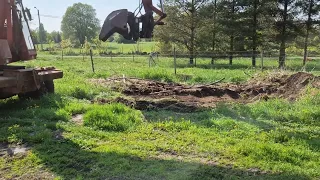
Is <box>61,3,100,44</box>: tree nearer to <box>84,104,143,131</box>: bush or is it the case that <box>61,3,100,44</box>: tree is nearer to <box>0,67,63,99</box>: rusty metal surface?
<box>0,67,63,99</box>: rusty metal surface

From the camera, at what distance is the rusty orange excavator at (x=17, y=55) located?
7117 mm

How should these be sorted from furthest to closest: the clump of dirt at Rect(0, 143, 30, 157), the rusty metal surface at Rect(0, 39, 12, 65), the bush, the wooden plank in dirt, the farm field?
the rusty metal surface at Rect(0, 39, 12, 65) → the wooden plank in dirt → the bush → the clump of dirt at Rect(0, 143, 30, 157) → the farm field

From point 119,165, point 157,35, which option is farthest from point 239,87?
point 157,35

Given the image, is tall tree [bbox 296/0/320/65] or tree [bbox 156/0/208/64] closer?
tall tree [bbox 296/0/320/65]

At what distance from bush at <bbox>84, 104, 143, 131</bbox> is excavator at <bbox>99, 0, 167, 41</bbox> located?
1609 millimetres

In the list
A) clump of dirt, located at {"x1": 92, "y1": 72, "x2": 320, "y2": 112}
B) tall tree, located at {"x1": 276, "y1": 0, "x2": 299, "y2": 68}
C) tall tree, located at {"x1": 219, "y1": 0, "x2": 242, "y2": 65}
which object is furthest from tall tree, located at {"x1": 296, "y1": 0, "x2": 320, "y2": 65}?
clump of dirt, located at {"x1": 92, "y1": 72, "x2": 320, "y2": 112}

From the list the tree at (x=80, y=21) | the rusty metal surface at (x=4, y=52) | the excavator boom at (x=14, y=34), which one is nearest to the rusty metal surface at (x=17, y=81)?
the rusty metal surface at (x=4, y=52)

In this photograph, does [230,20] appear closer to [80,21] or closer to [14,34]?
[14,34]

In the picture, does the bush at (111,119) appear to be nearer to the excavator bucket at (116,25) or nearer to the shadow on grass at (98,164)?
the shadow on grass at (98,164)

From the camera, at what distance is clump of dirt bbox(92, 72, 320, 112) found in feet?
30.6

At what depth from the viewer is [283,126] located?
690 cm

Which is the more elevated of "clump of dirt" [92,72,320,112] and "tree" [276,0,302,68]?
"tree" [276,0,302,68]

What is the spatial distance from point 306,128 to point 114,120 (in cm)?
403

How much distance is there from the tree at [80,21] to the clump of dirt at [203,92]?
98.4 ft
